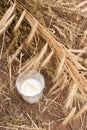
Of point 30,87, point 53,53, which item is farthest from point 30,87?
point 53,53

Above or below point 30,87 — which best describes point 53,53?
above

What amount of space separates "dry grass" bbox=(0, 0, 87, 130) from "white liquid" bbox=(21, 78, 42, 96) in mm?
76

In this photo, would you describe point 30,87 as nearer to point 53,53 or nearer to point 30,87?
point 30,87

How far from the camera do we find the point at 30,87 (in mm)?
2324

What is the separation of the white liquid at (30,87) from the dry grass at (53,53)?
0.08 metres

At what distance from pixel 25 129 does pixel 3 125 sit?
0.40 ft

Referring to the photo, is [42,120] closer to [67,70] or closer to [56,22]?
[67,70]

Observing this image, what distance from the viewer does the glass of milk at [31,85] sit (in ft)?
7.48

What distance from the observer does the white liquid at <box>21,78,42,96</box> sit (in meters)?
2.29

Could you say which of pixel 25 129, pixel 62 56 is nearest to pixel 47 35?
pixel 62 56

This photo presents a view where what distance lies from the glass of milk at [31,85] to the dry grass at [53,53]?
5 cm

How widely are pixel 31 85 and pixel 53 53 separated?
0.72ft

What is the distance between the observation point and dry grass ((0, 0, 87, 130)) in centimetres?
225

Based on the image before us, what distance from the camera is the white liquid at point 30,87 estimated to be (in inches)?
90.1
